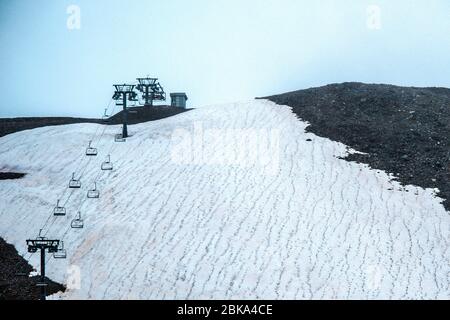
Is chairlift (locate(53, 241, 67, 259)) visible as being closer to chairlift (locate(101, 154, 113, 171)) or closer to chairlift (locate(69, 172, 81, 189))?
chairlift (locate(69, 172, 81, 189))

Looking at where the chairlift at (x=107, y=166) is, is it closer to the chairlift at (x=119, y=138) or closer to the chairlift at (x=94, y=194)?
the chairlift at (x=119, y=138)

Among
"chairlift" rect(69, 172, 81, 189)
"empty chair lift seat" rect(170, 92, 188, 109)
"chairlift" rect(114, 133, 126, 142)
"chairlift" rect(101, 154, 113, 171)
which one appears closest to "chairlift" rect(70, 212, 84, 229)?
"chairlift" rect(69, 172, 81, 189)

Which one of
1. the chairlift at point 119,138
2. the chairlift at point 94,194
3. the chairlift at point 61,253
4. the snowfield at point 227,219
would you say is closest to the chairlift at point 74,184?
the snowfield at point 227,219

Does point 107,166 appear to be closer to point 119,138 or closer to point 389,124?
point 119,138

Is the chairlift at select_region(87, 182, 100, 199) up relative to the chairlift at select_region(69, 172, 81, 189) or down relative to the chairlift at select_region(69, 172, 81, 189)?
down

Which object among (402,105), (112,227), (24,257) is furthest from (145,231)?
(402,105)
